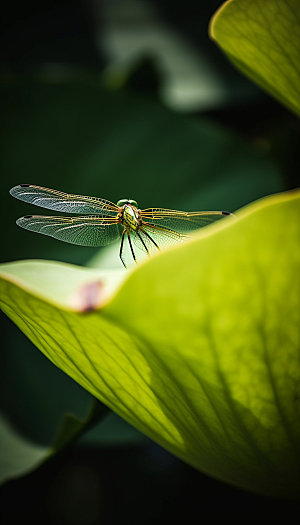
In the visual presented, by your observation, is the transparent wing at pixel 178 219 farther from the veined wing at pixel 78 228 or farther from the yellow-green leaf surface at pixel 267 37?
the yellow-green leaf surface at pixel 267 37

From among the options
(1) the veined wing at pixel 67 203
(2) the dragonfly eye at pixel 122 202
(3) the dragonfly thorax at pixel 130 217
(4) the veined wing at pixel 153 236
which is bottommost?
(4) the veined wing at pixel 153 236

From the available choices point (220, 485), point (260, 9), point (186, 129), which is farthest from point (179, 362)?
point (186, 129)

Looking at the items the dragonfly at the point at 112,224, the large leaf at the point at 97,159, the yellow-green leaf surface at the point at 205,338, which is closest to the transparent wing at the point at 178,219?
the dragonfly at the point at 112,224

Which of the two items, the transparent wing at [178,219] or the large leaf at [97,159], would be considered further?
the large leaf at [97,159]

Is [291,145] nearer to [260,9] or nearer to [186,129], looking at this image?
[186,129]

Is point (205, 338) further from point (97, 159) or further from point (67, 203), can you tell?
point (97, 159)

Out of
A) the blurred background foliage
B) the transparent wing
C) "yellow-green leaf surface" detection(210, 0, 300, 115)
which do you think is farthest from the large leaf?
"yellow-green leaf surface" detection(210, 0, 300, 115)
